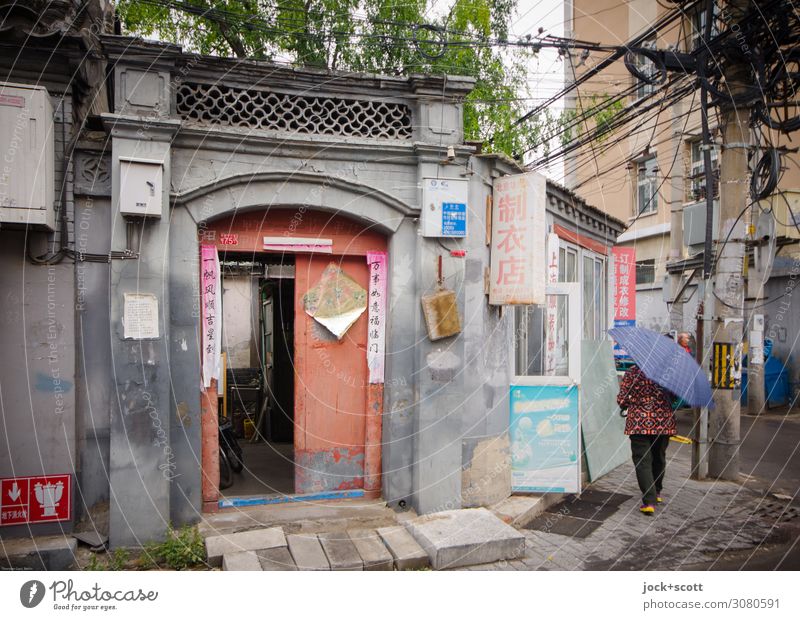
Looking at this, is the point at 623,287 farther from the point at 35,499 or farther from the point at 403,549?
the point at 35,499

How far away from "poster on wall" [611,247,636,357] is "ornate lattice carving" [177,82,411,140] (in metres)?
5.66

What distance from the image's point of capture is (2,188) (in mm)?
4645

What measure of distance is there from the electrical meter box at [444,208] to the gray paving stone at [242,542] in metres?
3.35

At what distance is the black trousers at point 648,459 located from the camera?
632 centimetres

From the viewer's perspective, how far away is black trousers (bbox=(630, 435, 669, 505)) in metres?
6.32

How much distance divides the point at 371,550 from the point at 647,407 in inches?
139

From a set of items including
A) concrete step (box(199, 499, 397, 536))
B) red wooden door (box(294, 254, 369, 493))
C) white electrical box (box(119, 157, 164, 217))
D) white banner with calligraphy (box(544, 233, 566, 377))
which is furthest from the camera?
white banner with calligraphy (box(544, 233, 566, 377))

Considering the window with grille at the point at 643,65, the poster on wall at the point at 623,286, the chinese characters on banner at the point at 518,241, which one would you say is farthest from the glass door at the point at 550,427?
the poster on wall at the point at 623,286

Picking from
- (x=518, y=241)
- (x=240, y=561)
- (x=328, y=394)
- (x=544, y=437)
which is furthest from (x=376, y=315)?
(x=240, y=561)

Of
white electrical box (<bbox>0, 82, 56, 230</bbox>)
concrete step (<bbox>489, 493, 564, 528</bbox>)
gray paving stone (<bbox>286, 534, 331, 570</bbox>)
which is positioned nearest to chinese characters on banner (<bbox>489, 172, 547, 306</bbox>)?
concrete step (<bbox>489, 493, 564, 528</bbox>)

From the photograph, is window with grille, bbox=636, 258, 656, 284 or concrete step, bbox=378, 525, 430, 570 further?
window with grille, bbox=636, 258, 656, 284

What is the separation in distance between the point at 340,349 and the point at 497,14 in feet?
22.0

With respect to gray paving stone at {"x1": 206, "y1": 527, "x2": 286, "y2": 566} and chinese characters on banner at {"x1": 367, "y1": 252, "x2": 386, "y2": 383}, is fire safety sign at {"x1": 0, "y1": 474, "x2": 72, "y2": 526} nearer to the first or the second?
gray paving stone at {"x1": 206, "y1": 527, "x2": 286, "y2": 566}

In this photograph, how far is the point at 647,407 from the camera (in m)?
6.28
